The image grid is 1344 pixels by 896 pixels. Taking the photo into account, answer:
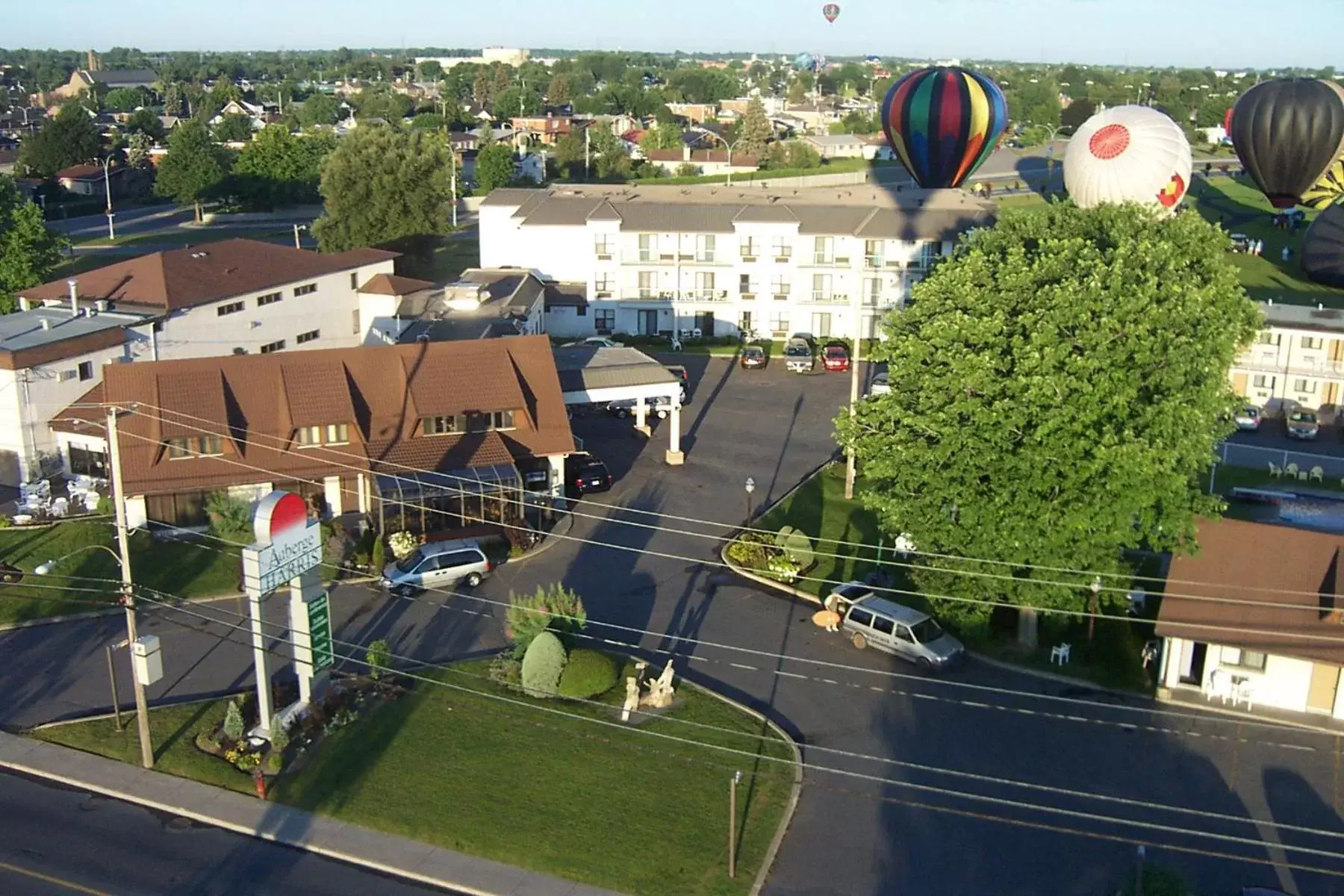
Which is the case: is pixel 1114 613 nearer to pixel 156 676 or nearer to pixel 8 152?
pixel 156 676

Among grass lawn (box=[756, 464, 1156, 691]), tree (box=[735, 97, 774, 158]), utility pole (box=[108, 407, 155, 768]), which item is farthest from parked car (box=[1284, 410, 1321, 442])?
tree (box=[735, 97, 774, 158])

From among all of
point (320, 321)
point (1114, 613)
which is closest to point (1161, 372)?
point (1114, 613)

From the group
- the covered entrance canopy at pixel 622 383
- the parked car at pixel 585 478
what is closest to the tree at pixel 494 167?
the covered entrance canopy at pixel 622 383

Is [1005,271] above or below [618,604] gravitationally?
above

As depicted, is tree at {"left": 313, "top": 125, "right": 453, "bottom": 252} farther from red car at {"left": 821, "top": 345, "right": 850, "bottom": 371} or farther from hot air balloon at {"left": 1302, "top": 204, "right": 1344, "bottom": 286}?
hot air balloon at {"left": 1302, "top": 204, "right": 1344, "bottom": 286}

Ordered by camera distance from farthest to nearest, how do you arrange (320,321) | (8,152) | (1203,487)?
1. (8,152)
2. (320,321)
3. (1203,487)

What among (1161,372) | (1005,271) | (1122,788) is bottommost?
(1122,788)
